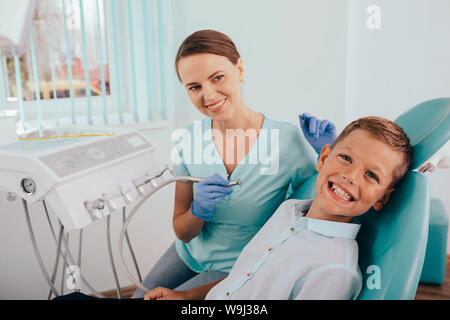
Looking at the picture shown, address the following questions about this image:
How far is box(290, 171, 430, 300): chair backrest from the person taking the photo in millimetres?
753

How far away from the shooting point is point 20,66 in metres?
1.75

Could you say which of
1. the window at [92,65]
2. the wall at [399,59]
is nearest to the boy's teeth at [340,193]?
the window at [92,65]

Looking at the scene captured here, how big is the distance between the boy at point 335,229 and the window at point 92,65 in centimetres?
112

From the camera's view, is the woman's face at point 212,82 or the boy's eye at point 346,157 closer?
the boy's eye at point 346,157

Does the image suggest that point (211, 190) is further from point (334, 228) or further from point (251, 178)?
point (334, 228)

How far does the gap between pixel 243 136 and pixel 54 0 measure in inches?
42.1

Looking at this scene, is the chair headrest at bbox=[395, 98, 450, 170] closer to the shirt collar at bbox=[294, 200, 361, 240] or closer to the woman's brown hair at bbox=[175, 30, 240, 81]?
the shirt collar at bbox=[294, 200, 361, 240]

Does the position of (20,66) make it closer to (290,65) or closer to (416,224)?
(290,65)

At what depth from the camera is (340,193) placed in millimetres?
913

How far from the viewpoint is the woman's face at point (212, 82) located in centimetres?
114

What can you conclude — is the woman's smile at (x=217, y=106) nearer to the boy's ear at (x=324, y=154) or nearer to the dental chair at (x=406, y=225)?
the boy's ear at (x=324, y=154)

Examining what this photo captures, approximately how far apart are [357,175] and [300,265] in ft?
0.73

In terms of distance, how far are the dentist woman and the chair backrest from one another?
34 centimetres
